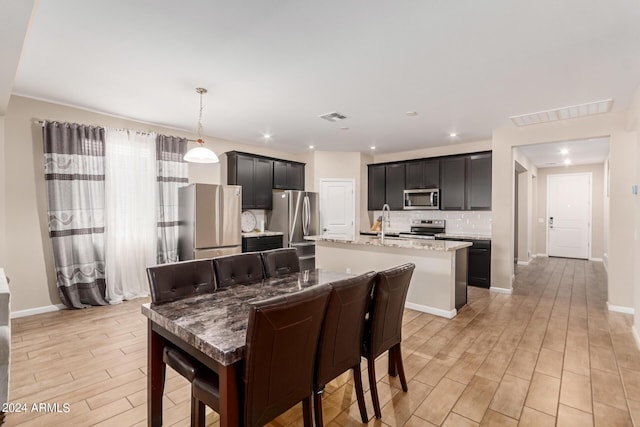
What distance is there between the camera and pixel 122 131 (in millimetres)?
4285

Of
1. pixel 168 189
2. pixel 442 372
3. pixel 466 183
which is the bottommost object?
pixel 442 372

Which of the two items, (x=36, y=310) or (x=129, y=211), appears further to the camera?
(x=129, y=211)

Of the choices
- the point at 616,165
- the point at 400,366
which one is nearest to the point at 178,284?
the point at 400,366

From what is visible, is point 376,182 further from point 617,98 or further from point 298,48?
point 298,48

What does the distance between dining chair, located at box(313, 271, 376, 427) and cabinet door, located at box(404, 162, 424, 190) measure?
15.6 ft

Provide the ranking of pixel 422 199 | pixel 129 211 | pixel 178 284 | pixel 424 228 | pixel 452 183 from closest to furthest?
pixel 178 284 < pixel 129 211 < pixel 452 183 < pixel 422 199 < pixel 424 228

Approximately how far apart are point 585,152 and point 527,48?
17.5ft

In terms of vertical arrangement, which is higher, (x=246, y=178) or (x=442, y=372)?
(x=246, y=178)

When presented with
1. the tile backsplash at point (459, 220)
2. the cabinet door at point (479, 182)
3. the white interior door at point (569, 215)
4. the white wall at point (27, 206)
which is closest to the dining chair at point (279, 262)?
the white wall at point (27, 206)

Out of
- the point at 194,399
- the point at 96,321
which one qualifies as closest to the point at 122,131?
the point at 96,321

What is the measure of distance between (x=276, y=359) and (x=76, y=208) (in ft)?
12.8

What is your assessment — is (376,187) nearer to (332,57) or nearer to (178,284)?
(332,57)

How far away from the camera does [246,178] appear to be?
18.1 ft

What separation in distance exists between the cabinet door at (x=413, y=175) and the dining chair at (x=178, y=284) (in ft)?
16.0
